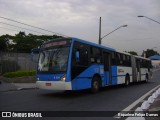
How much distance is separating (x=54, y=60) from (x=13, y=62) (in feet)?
54.3

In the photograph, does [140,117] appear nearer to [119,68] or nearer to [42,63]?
[42,63]

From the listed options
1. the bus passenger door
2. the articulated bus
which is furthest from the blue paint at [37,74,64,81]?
the bus passenger door

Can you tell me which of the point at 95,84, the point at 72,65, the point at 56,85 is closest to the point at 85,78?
the point at 95,84

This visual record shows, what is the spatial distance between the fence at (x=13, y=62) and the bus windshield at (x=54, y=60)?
14.5 m

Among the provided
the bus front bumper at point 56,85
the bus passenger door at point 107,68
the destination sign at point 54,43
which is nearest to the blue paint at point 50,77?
the bus front bumper at point 56,85

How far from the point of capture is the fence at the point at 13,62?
2789cm

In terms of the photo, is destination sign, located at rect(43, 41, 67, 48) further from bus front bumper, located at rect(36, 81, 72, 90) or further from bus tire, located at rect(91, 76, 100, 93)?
bus tire, located at rect(91, 76, 100, 93)

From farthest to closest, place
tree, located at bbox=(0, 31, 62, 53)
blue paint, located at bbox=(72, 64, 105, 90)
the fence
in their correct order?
tree, located at bbox=(0, 31, 62, 53) → the fence → blue paint, located at bbox=(72, 64, 105, 90)

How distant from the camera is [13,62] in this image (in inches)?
1147

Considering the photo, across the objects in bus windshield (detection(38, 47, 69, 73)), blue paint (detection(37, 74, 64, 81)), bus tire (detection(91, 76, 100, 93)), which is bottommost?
bus tire (detection(91, 76, 100, 93))

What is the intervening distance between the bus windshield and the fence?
14.5m

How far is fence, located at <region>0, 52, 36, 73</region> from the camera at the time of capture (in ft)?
91.5

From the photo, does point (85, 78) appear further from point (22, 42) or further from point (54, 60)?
point (22, 42)

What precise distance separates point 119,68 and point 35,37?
54.5 metres
